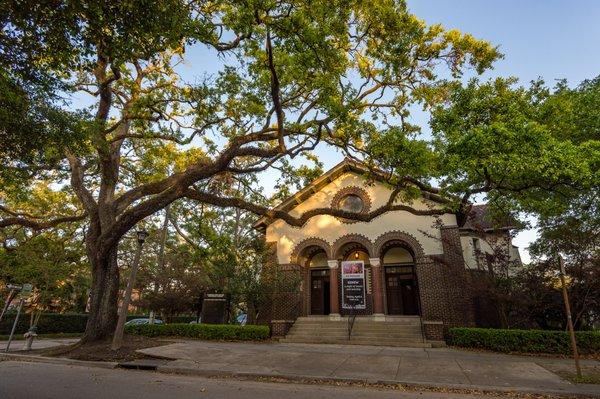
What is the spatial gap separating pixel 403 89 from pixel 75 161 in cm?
1360

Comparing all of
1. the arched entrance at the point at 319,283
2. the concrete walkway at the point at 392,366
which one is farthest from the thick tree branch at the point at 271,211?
the arched entrance at the point at 319,283

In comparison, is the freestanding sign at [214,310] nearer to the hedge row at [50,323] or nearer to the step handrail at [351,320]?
the step handrail at [351,320]

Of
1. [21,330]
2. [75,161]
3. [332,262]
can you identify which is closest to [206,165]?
[75,161]

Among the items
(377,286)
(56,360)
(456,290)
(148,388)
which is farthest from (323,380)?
(456,290)

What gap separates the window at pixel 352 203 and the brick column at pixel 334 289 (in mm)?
3032

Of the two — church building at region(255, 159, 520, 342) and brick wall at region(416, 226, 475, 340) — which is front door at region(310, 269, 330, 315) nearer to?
church building at region(255, 159, 520, 342)

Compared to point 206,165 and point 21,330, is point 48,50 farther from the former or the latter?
point 21,330

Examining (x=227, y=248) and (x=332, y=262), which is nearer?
(x=227, y=248)

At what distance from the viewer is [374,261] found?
727 inches

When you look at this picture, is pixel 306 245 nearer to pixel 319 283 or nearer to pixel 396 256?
pixel 319 283

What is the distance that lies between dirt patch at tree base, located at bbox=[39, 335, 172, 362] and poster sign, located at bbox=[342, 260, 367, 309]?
9009 millimetres

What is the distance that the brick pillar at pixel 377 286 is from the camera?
17.9 metres

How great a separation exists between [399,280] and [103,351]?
14529 millimetres

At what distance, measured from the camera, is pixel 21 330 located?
2277 cm
